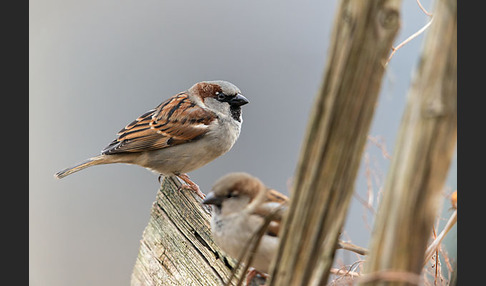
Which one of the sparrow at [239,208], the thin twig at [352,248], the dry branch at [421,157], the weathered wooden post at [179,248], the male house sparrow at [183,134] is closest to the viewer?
the dry branch at [421,157]

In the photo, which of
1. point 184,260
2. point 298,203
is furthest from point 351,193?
point 184,260

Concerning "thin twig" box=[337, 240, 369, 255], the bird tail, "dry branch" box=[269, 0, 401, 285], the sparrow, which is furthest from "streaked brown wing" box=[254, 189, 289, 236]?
the bird tail

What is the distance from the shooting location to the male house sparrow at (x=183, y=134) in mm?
2287

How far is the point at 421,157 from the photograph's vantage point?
56 centimetres

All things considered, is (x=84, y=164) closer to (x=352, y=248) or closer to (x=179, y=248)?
(x=179, y=248)

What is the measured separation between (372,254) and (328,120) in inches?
6.6

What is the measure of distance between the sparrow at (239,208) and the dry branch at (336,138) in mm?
422

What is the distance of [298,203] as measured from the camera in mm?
656

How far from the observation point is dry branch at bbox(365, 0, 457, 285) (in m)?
0.55

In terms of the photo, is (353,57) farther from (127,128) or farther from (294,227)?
(127,128)

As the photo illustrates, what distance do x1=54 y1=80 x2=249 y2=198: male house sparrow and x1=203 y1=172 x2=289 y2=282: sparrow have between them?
107cm

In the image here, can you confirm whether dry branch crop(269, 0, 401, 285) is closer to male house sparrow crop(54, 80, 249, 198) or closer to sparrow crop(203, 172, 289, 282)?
sparrow crop(203, 172, 289, 282)

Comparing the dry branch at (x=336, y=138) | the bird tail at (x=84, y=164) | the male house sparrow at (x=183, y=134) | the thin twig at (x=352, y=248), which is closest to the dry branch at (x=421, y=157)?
the dry branch at (x=336, y=138)

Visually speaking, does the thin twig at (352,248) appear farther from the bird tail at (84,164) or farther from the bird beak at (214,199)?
the bird tail at (84,164)
